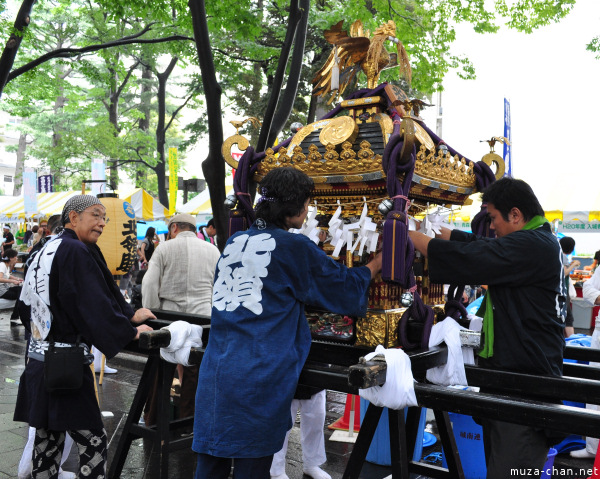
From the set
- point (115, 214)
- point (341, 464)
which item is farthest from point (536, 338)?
point (115, 214)

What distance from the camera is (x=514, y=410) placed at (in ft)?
6.01

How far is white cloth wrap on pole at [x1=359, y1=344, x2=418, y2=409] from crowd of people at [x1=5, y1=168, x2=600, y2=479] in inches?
11.5

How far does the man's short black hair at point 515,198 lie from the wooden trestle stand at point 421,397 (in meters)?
0.72

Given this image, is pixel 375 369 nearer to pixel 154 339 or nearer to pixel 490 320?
pixel 490 320

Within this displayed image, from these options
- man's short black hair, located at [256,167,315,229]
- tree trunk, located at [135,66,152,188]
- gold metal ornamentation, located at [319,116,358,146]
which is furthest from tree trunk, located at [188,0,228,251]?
tree trunk, located at [135,66,152,188]

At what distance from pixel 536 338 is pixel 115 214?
16.0 feet

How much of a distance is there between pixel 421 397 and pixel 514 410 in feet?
1.13

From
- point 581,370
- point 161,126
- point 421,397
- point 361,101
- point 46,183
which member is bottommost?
point 581,370

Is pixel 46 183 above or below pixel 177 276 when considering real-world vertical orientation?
above

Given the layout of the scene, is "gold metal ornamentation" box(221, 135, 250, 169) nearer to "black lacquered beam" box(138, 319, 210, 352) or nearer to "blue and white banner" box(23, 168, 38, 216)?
"black lacquered beam" box(138, 319, 210, 352)

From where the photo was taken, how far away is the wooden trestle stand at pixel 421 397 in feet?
5.98

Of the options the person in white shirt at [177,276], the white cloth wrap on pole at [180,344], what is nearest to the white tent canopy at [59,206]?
the person in white shirt at [177,276]

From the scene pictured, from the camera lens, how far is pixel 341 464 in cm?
410

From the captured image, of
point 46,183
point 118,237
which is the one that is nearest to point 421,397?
point 118,237
